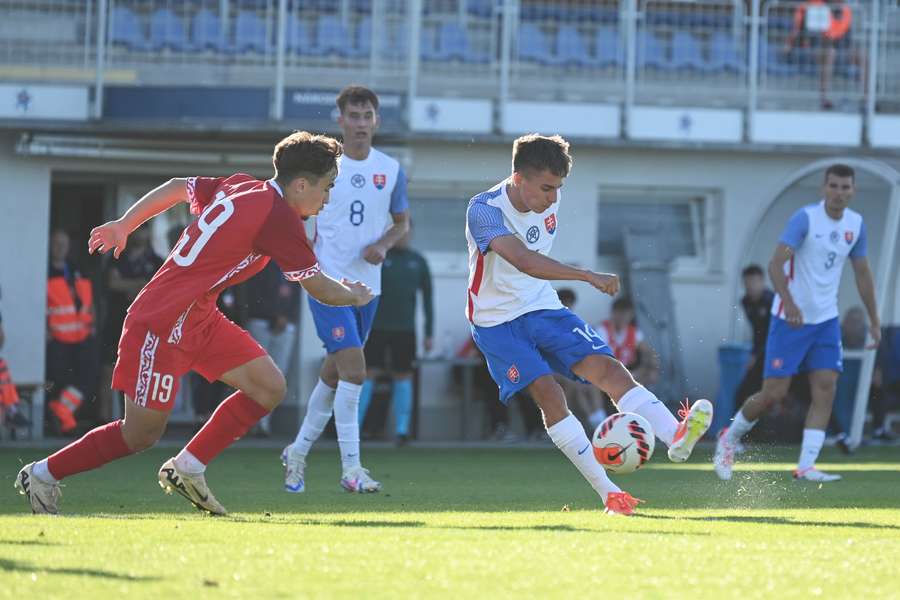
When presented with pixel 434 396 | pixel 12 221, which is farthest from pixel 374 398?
pixel 12 221

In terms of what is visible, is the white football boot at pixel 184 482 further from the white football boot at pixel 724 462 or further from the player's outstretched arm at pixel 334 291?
the white football boot at pixel 724 462

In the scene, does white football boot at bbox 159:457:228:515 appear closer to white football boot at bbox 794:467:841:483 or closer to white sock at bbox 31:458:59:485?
white sock at bbox 31:458:59:485

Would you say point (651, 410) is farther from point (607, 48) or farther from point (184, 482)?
point (607, 48)

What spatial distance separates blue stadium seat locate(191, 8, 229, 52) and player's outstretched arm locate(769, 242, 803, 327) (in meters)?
9.57

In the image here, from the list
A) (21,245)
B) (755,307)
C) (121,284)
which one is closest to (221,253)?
(121,284)

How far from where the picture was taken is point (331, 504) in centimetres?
904

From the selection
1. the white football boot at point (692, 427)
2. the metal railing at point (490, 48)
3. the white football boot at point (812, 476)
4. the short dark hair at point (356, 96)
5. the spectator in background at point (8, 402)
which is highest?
the metal railing at point (490, 48)

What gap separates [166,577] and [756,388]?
1300 centimetres

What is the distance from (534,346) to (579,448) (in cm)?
61

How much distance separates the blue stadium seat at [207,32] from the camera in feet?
64.0

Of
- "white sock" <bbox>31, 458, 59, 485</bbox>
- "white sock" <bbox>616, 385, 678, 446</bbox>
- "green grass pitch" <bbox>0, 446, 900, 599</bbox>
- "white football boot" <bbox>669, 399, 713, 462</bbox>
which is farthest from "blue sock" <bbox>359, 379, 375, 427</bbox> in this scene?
"white football boot" <bbox>669, 399, 713, 462</bbox>

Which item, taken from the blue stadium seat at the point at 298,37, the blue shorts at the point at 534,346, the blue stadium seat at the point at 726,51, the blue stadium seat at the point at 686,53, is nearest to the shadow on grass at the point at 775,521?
the blue shorts at the point at 534,346

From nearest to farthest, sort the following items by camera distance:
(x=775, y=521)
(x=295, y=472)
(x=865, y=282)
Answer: (x=775, y=521)
(x=295, y=472)
(x=865, y=282)

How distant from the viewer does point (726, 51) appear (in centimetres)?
2114
